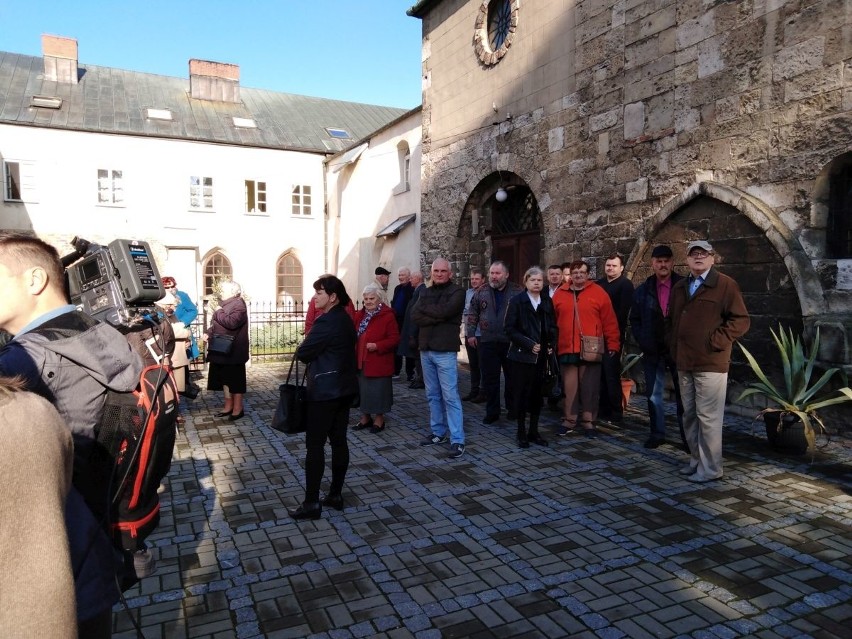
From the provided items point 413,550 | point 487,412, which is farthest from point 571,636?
point 487,412

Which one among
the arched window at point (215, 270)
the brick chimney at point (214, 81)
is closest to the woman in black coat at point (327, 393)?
the arched window at point (215, 270)

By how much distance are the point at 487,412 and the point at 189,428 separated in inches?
134

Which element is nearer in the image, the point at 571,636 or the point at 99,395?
the point at 99,395

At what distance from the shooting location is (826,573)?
347 cm

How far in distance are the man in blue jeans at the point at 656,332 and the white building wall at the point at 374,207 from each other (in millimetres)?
9109

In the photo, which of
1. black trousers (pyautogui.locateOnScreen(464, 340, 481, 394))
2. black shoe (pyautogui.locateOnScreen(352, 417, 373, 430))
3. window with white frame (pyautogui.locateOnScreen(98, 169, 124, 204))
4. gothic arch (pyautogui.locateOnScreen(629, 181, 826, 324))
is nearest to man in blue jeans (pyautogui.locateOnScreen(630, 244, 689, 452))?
gothic arch (pyautogui.locateOnScreen(629, 181, 826, 324))

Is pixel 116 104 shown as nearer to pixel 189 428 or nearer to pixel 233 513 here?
pixel 189 428

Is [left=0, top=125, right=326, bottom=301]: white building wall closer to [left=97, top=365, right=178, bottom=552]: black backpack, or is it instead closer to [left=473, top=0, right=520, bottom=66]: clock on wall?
[left=473, top=0, right=520, bottom=66]: clock on wall

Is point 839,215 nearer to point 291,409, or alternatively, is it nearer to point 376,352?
point 376,352

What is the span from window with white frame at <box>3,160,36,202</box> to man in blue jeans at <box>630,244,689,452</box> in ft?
69.4

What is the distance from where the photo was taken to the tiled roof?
2141 centimetres

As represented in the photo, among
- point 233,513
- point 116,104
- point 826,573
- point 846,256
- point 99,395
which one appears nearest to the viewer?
point 99,395

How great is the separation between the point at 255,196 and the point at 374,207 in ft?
22.3

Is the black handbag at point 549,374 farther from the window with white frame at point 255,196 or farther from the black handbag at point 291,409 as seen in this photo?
the window with white frame at point 255,196
